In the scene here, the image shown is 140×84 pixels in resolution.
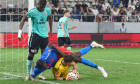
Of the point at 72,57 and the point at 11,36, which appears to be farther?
the point at 11,36

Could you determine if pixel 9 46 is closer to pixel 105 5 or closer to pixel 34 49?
pixel 105 5

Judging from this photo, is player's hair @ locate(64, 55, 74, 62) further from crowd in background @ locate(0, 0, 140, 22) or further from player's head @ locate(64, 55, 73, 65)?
crowd in background @ locate(0, 0, 140, 22)

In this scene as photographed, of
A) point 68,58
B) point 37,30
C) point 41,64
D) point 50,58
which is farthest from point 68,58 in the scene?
point 37,30

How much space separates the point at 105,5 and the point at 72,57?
20.8 m

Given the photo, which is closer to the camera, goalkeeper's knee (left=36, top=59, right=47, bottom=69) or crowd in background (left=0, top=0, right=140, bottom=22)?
goalkeeper's knee (left=36, top=59, right=47, bottom=69)

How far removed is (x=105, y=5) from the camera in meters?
29.3

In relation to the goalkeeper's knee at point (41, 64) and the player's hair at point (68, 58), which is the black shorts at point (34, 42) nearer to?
the goalkeeper's knee at point (41, 64)

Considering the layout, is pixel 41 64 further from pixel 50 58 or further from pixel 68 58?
pixel 68 58

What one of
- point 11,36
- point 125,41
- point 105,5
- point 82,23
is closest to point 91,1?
point 105,5

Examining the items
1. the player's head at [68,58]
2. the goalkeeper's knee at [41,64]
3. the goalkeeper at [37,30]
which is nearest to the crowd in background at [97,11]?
the goalkeeper at [37,30]

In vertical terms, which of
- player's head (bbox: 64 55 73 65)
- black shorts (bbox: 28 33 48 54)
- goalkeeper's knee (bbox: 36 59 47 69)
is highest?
black shorts (bbox: 28 33 48 54)

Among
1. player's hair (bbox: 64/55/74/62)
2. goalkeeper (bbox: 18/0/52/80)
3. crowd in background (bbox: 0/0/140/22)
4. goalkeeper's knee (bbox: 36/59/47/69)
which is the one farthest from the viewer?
crowd in background (bbox: 0/0/140/22)

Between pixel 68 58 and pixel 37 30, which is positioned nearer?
pixel 68 58

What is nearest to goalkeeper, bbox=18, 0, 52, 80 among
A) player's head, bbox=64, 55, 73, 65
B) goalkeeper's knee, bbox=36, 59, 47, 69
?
goalkeeper's knee, bbox=36, 59, 47, 69
